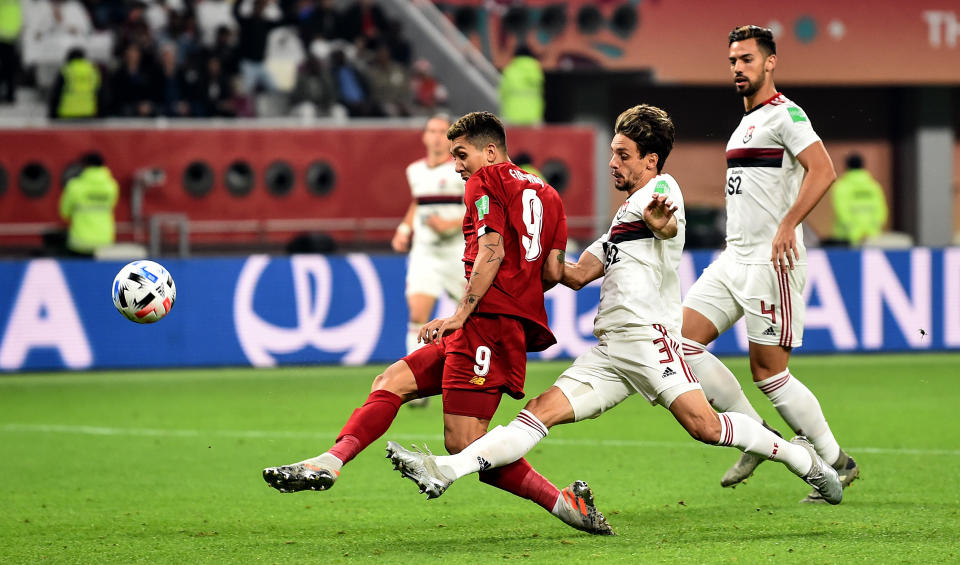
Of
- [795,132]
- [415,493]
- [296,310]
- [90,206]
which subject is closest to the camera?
[795,132]

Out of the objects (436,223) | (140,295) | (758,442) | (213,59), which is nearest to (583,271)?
(758,442)

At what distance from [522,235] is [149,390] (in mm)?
7780

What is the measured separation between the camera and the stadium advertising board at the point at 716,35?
76.9 feet

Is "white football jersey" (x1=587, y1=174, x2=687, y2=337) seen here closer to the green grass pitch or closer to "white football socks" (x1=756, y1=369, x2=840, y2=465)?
the green grass pitch

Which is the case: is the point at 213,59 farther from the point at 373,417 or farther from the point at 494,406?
the point at 494,406

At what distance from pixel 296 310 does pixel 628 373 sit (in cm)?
860

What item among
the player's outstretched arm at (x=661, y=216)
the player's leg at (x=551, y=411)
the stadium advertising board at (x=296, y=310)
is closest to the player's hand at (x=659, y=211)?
the player's outstretched arm at (x=661, y=216)

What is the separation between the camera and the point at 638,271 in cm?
589

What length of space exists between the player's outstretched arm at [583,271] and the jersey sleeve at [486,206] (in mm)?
356

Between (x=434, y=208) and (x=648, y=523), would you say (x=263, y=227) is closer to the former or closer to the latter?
(x=434, y=208)

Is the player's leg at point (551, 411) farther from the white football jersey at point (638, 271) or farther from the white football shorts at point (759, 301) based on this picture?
the white football shorts at point (759, 301)

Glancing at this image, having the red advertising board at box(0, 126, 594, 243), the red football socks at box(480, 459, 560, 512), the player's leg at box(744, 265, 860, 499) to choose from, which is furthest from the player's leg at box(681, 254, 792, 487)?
the red advertising board at box(0, 126, 594, 243)

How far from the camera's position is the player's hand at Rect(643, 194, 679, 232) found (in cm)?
566

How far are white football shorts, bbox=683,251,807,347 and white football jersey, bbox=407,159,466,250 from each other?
14.8 ft
